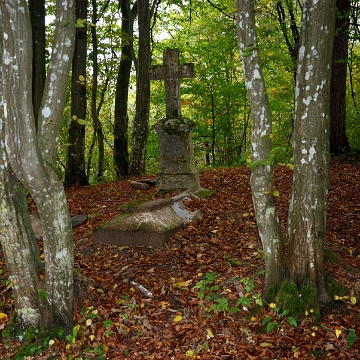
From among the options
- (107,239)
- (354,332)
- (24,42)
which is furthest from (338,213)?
(24,42)

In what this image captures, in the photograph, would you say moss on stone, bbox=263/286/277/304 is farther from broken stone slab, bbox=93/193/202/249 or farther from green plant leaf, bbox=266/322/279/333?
broken stone slab, bbox=93/193/202/249

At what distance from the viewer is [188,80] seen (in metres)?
14.3

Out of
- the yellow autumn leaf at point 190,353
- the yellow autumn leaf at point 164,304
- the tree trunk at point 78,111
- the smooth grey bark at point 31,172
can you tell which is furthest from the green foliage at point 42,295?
the tree trunk at point 78,111

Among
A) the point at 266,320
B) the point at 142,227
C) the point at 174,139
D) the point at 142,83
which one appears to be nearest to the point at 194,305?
the point at 266,320

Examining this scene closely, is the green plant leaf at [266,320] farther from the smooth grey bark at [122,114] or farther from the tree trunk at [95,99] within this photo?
the tree trunk at [95,99]

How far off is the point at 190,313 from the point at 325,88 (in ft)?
9.54

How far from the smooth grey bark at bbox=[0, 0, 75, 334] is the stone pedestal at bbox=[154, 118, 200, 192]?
156 inches

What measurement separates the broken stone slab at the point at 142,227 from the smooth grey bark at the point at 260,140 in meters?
1.93

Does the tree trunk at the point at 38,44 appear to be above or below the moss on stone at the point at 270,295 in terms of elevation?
above

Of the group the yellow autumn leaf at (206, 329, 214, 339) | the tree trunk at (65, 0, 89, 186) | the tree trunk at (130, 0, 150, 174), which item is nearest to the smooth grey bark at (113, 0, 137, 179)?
the tree trunk at (130, 0, 150, 174)

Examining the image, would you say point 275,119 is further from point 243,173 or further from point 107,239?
point 107,239

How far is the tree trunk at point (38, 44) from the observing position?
8.26 meters

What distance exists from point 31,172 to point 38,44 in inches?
243

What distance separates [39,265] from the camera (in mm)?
4062
